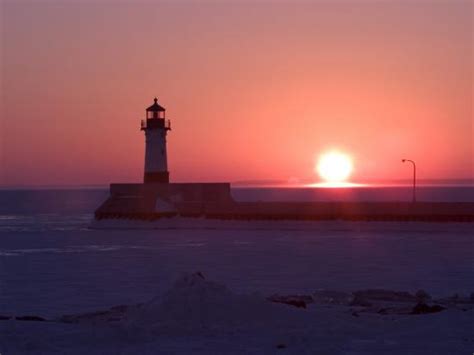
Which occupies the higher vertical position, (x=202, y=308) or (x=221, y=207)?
(x=221, y=207)

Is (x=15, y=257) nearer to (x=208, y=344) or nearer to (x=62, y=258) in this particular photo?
(x=62, y=258)

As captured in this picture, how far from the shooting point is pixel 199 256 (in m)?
38.9

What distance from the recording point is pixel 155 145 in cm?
6269

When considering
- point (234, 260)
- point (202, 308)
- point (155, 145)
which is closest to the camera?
point (202, 308)

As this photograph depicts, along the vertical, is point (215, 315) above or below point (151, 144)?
below

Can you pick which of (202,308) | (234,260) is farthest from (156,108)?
(202,308)

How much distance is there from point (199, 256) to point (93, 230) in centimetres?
2724

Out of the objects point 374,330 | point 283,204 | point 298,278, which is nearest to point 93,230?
point 283,204

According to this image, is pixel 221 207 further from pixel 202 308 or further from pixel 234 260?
pixel 202 308

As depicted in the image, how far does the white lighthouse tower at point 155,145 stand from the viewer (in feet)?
206

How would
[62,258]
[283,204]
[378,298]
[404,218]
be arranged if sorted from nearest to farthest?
[378,298], [62,258], [404,218], [283,204]

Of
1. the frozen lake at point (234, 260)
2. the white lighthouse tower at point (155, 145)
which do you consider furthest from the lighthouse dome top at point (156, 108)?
the frozen lake at point (234, 260)

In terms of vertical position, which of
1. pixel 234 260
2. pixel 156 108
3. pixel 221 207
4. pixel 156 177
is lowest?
pixel 234 260

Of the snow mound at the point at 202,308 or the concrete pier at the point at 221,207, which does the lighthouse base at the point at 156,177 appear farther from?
the snow mound at the point at 202,308
